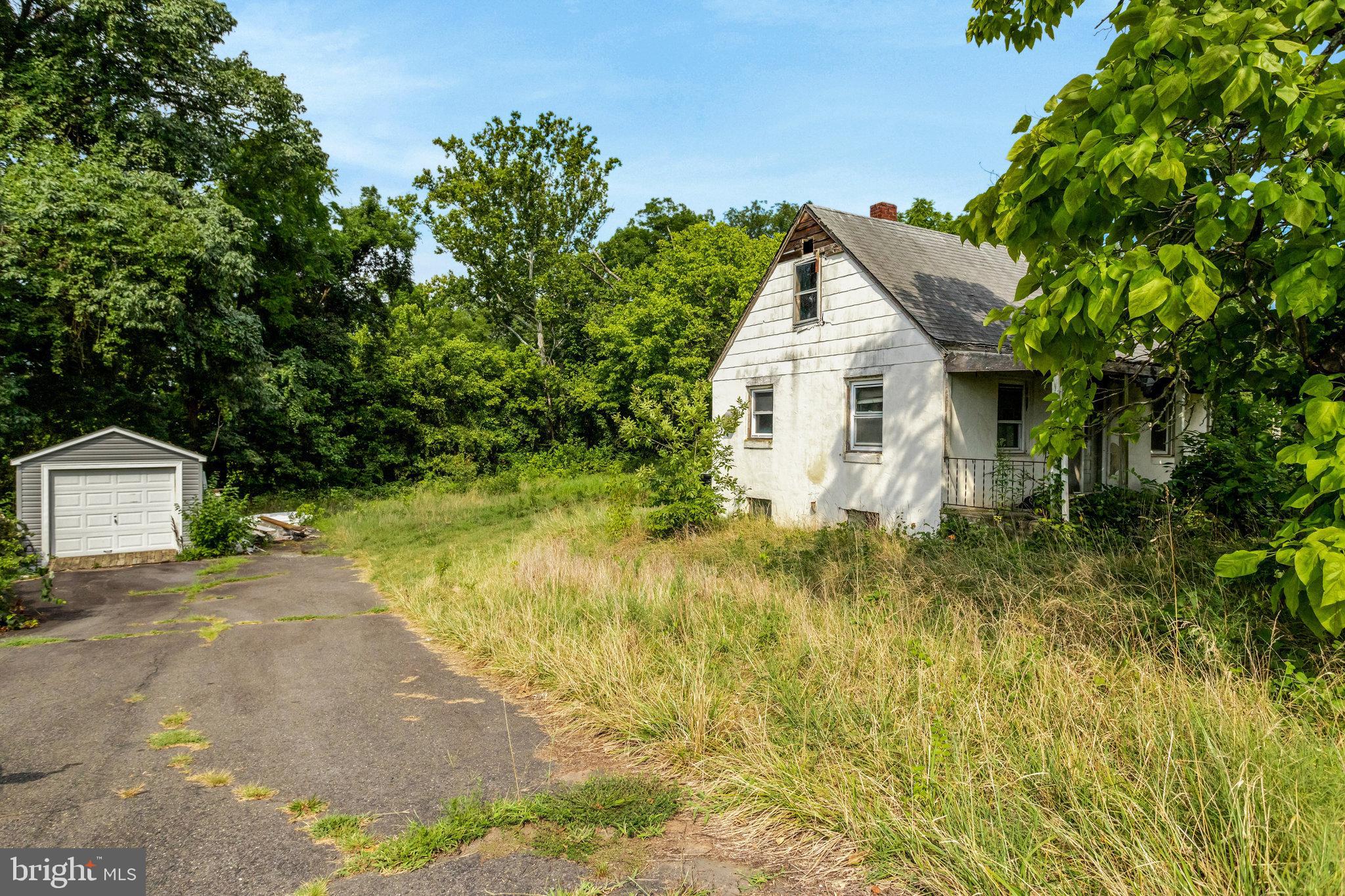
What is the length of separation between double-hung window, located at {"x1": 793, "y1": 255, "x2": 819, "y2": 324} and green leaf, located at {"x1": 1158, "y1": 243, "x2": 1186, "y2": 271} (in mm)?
13103

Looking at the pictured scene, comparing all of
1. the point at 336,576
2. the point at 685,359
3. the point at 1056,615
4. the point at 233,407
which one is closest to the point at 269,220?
the point at 233,407

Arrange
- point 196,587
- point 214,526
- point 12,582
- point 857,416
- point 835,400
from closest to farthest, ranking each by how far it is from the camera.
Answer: point 12,582
point 196,587
point 857,416
point 835,400
point 214,526

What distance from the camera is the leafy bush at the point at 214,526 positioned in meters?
17.2

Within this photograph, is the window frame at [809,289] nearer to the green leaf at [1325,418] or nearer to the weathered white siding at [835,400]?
the weathered white siding at [835,400]

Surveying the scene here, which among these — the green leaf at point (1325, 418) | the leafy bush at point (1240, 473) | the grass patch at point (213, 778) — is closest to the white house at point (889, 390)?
the leafy bush at point (1240, 473)

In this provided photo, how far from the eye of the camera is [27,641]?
9352 mm

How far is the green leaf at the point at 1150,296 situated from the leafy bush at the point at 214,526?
19.4 meters

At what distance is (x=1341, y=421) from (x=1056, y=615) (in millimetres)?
3194

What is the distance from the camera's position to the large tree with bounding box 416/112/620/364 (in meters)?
31.3

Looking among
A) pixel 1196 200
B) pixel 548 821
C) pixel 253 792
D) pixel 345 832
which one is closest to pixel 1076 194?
pixel 1196 200

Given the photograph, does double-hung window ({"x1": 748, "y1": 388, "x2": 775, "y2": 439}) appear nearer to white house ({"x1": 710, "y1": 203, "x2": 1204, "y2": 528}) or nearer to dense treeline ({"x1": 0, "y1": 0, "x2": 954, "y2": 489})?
white house ({"x1": 710, "y1": 203, "x2": 1204, "y2": 528})

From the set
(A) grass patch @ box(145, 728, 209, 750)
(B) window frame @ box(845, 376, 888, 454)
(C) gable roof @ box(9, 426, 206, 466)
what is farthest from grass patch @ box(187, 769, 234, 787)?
(C) gable roof @ box(9, 426, 206, 466)

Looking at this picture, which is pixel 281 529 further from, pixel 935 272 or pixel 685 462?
pixel 935 272

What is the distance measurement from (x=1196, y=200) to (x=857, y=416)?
11546 millimetres
